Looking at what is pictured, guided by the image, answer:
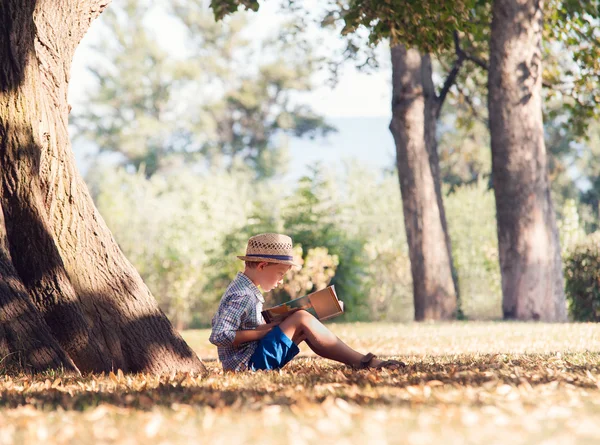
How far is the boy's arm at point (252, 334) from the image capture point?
638cm

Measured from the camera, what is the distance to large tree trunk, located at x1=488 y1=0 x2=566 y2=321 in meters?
15.5

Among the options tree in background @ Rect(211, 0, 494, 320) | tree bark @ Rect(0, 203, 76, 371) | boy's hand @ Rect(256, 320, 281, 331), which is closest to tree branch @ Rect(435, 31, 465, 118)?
tree in background @ Rect(211, 0, 494, 320)

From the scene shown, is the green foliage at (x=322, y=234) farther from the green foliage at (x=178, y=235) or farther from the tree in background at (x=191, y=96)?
the tree in background at (x=191, y=96)

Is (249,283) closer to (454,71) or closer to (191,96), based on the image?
(454,71)

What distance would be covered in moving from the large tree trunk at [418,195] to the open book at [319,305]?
11042 millimetres

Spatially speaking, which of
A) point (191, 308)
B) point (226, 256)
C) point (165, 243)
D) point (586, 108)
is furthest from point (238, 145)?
point (586, 108)

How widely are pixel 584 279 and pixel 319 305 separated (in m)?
11.7

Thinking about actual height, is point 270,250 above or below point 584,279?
above

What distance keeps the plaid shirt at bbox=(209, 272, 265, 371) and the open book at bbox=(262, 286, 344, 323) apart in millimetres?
176

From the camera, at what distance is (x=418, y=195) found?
685 inches

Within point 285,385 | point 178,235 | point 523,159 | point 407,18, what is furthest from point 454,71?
point 285,385

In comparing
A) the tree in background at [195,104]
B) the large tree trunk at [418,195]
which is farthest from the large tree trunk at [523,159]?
the tree in background at [195,104]

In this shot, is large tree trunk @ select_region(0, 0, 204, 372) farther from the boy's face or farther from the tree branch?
the tree branch

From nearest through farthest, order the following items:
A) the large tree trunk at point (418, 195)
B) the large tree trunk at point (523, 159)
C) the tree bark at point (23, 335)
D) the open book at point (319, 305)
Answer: the tree bark at point (23, 335)
the open book at point (319, 305)
the large tree trunk at point (523, 159)
the large tree trunk at point (418, 195)
